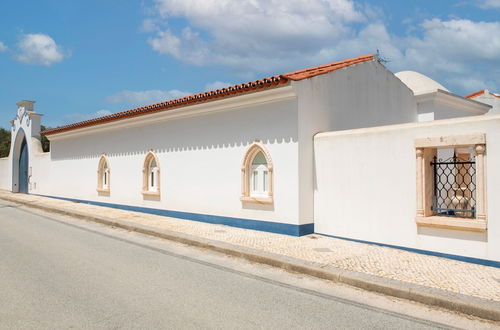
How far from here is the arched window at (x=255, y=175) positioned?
34.9 feet

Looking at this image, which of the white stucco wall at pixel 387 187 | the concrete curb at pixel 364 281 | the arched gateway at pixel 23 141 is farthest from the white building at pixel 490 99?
the arched gateway at pixel 23 141

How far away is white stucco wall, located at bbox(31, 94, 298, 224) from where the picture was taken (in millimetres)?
10000

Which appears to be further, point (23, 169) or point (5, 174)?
point (5, 174)

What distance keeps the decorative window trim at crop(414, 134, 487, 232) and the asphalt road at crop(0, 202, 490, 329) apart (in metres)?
3.12

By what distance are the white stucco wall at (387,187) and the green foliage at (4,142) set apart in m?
45.4

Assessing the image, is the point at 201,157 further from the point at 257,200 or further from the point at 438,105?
the point at 438,105

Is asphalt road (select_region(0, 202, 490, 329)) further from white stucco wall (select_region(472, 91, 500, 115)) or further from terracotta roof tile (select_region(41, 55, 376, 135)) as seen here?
white stucco wall (select_region(472, 91, 500, 115))

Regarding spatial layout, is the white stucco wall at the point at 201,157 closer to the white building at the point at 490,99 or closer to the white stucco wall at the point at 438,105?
the white stucco wall at the point at 438,105

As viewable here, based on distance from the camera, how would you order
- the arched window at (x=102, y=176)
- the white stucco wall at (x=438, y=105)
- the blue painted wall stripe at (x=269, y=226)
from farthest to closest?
1. the arched window at (x=102, y=176)
2. the white stucco wall at (x=438, y=105)
3. the blue painted wall stripe at (x=269, y=226)

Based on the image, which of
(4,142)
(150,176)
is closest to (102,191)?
(150,176)

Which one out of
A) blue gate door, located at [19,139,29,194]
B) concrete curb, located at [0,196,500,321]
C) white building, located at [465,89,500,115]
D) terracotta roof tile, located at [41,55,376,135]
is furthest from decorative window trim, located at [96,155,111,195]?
white building, located at [465,89,500,115]

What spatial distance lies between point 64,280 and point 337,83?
8100 millimetres

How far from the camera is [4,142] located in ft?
152

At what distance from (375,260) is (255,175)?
4.54 m
